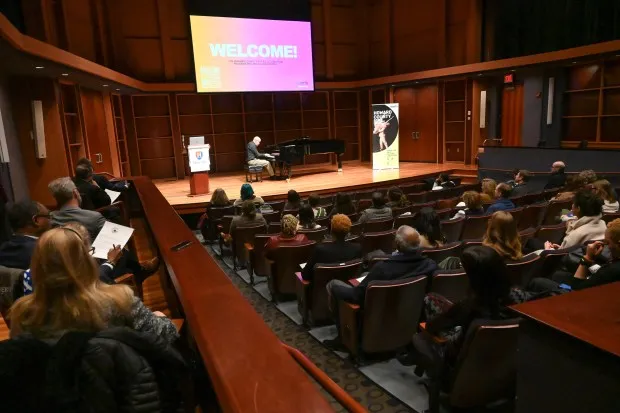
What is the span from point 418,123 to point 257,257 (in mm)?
9418

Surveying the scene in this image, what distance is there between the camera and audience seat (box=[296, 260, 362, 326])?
3254mm

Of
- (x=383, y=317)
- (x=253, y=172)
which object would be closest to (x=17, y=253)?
(x=383, y=317)

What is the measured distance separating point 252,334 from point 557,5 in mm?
11163

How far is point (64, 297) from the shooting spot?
131cm

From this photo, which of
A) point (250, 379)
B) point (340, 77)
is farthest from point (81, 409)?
point (340, 77)

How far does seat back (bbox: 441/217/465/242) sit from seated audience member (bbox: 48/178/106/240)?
3259mm

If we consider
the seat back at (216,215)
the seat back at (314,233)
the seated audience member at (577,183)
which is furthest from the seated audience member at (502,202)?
the seat back at (216,215)

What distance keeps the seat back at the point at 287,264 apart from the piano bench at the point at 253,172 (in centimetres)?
565

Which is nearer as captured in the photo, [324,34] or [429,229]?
[429,229]

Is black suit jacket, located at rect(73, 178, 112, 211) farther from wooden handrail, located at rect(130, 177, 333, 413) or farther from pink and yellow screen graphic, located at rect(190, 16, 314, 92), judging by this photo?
pink and yellow screen graphic, located at rect(190, 16, 314, 92)

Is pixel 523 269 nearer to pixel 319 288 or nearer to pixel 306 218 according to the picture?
pixel 319 288

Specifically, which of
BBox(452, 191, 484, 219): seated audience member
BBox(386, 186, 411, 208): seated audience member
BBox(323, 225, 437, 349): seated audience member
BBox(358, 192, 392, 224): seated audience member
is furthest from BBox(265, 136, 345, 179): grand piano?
BBox(323, 225, 437, 349): seated audience member

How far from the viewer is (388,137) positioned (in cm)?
1031

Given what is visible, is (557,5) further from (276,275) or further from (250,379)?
(250,379)
